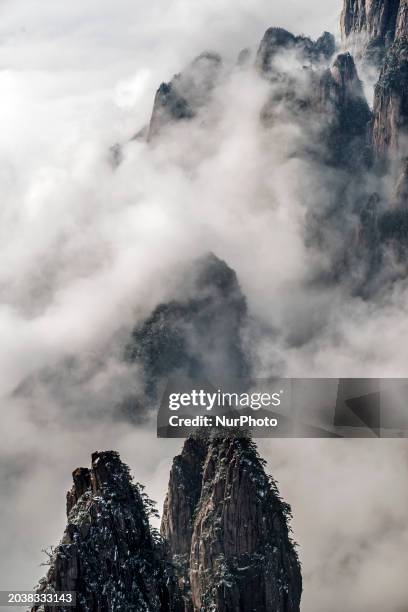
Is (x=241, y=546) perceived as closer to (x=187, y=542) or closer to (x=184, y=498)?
(x=187, y=542)

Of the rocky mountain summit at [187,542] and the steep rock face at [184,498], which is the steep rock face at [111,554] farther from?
the steep rock face at [184,498]

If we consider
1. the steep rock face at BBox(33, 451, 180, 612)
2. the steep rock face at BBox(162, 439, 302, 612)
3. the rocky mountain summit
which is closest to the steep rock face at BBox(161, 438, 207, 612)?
the rocky mountain summit

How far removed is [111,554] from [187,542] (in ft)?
135

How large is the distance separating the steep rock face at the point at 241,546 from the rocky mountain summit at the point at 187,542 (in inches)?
5.5

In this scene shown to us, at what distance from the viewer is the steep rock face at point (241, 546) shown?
176 meters

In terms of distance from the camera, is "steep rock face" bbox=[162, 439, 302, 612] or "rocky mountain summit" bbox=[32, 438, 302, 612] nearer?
"rocky mountain summit" bbox=[32, 438, 302, 612]

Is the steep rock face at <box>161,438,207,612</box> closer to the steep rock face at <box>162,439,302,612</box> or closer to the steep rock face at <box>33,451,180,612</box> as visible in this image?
the steep rock face at <box>162,439,302,612</box>

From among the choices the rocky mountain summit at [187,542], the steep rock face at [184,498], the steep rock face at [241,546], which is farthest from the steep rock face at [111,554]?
the steep rock face at [184,498]

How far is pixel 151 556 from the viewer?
160 meters

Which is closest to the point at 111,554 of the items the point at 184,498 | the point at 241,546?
the point at 241,546

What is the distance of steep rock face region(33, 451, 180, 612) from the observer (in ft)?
498

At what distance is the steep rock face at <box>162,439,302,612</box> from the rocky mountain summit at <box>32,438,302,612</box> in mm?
141

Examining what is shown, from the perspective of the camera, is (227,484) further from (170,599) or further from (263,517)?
(170,599)

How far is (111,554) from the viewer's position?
156 metres
